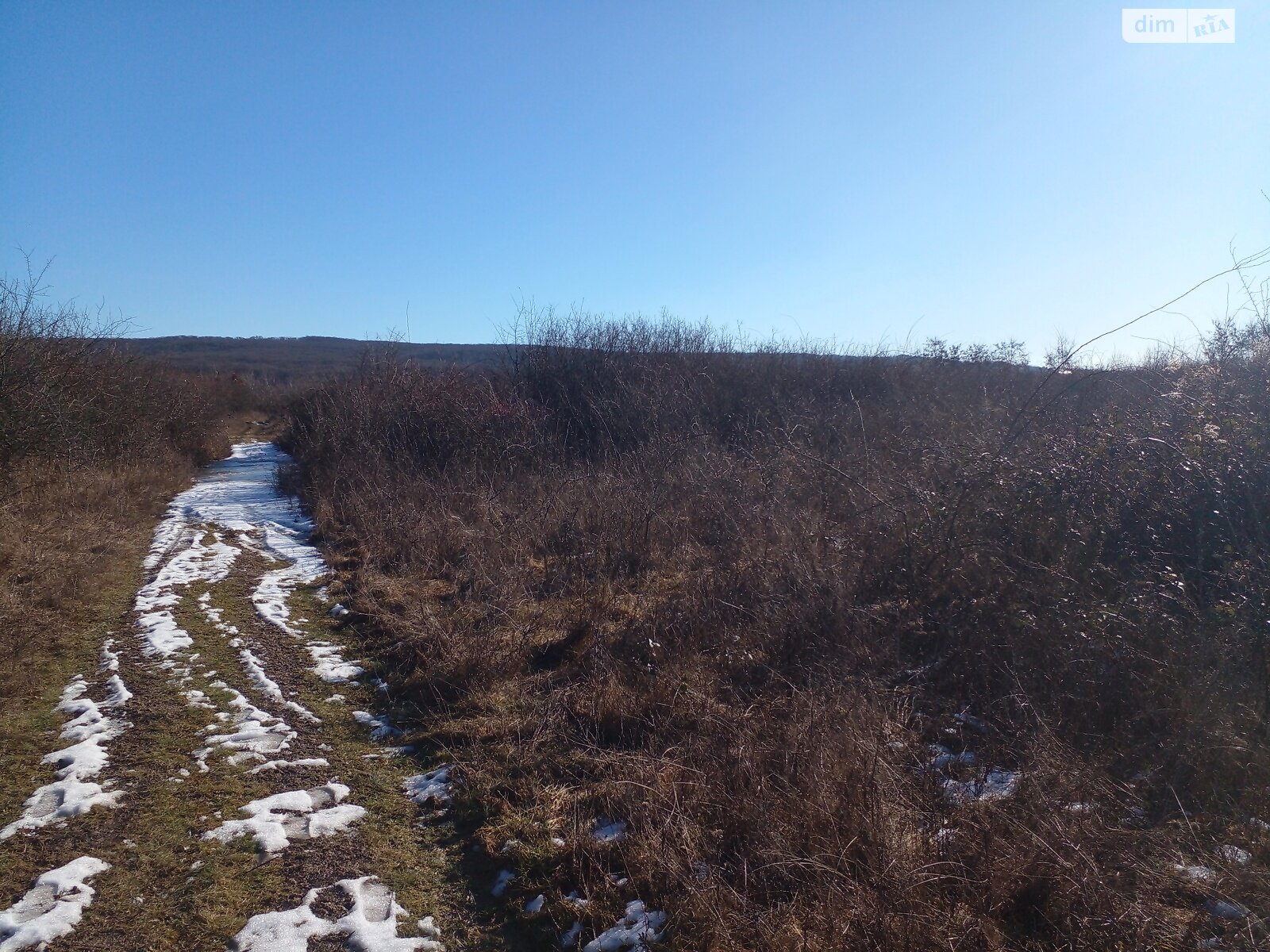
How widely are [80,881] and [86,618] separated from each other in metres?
4.29

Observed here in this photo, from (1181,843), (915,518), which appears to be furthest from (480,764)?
(915,518)

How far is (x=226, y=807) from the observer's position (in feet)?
13.0

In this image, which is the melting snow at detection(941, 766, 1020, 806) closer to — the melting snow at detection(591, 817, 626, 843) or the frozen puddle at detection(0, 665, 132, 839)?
the melting snow at detection(591, 817, 626, 843)

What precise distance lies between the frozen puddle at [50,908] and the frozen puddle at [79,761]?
0.51 m

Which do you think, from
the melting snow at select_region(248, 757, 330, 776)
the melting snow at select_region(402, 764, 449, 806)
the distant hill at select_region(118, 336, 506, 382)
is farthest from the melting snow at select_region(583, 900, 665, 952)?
the distant hill at select_region(118, 336, 506, 382)

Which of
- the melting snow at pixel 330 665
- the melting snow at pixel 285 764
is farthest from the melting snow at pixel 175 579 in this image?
the melting snow at pixel 285 764

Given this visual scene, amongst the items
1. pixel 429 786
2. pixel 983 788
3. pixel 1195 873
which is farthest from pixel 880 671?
pixel 429 786

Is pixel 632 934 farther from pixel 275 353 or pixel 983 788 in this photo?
pixel 275 353

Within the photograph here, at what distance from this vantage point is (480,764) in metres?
4.49

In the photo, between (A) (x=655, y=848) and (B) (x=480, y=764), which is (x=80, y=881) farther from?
(A) (x=655, y=848)

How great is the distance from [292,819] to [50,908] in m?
1.01

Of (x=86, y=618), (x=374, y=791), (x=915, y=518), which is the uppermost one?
(x=915, y=518)

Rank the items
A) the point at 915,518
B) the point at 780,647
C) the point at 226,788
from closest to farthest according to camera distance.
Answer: the point at 226,788, the point at 780,647, the point at 915,518

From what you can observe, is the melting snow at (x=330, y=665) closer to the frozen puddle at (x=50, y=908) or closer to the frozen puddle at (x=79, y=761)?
the frozen puddle at (x=79, y=761)
